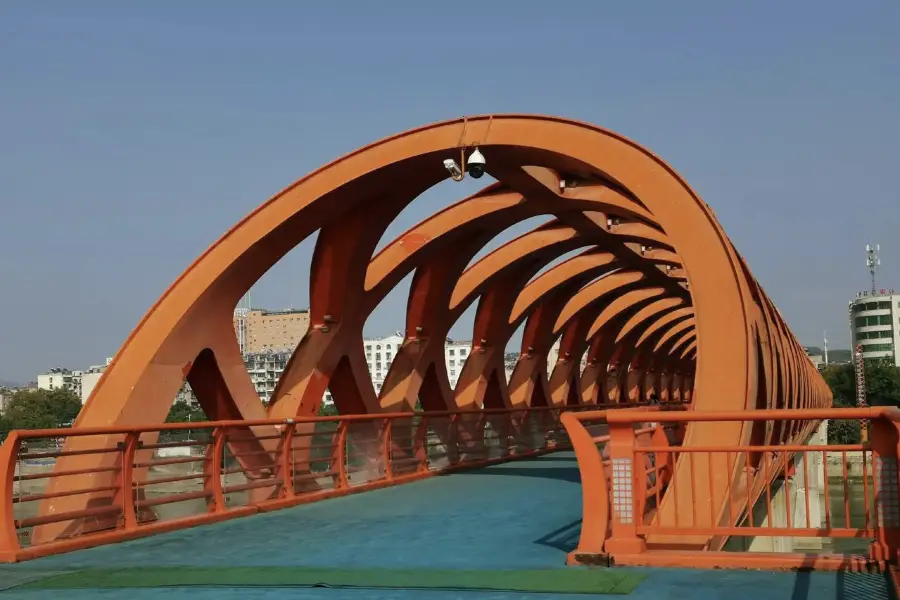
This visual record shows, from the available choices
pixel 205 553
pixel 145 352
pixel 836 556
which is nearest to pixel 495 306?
pixel 145 352

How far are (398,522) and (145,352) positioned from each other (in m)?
4.66

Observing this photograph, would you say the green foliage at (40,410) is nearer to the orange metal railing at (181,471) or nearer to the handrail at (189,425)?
the handrail at (189,425)

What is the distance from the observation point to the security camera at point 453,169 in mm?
13133

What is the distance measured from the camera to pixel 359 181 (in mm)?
14039

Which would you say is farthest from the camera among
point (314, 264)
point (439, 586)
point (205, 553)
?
point (314, 264)

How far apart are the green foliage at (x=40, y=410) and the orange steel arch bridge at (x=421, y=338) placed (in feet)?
352

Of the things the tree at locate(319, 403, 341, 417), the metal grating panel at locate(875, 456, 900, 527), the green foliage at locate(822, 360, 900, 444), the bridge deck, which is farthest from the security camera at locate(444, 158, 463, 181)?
the green foliage at locate(822, 360, 900, 444)

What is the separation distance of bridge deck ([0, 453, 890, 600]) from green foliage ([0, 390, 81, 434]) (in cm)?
11463

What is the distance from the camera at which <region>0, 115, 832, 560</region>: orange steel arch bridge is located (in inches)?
393

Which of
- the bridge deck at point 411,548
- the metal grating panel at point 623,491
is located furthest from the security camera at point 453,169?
the metal grating panel at point 623,491

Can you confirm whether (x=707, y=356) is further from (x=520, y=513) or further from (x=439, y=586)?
(x=439, y=586)

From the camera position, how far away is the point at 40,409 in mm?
121125

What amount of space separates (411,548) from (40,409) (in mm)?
123168

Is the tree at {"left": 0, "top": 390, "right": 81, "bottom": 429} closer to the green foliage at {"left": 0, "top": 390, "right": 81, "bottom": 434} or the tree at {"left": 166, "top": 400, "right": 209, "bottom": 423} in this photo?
the green foliage at {"left": 0, "top": 390, "right": 81, "bottom": 434}
